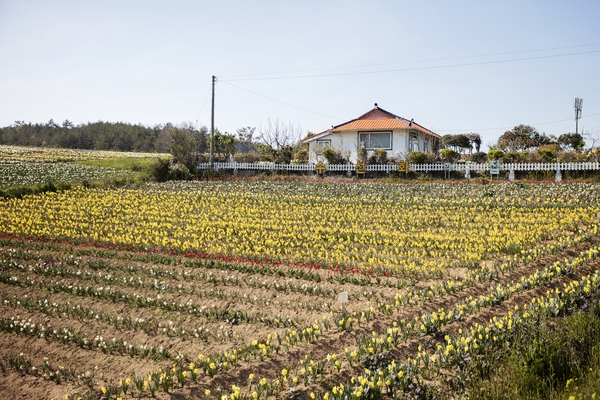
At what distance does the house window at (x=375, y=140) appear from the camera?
3603cm

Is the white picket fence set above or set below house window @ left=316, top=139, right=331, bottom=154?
below

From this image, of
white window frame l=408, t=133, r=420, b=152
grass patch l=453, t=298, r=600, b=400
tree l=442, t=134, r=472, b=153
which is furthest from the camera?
tree l=442, t=134, r=472, b=153

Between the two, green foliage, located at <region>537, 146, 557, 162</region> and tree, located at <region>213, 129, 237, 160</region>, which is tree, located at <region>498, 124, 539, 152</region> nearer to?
green foliage, located at <region>537, 146, 557, 162</region>

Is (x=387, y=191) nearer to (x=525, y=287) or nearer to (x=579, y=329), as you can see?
(x=525, y=287)

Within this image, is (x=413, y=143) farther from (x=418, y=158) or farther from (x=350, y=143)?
(x=418, y=158)

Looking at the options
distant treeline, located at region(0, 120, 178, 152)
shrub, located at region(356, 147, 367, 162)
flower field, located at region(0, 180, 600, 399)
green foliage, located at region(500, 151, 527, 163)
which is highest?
distant treeline, located at region(0, 120, 178, 152)

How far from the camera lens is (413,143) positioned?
121ft

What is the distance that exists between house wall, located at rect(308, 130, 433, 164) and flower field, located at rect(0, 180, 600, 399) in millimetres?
17518

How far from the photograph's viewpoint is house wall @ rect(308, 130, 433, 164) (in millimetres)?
35438

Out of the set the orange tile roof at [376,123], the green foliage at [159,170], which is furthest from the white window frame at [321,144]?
the green foliage at [159,170]

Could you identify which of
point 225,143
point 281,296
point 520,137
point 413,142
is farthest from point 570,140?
point 281,296

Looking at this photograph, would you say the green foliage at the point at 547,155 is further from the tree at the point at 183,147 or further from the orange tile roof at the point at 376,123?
the tree at the point at 183,147

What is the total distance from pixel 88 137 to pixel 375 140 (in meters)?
65.6

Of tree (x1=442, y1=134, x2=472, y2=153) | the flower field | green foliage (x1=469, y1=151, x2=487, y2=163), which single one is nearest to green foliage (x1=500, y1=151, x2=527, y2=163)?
green foliage (x1=469, y1=151, x2=487, y2=163)
